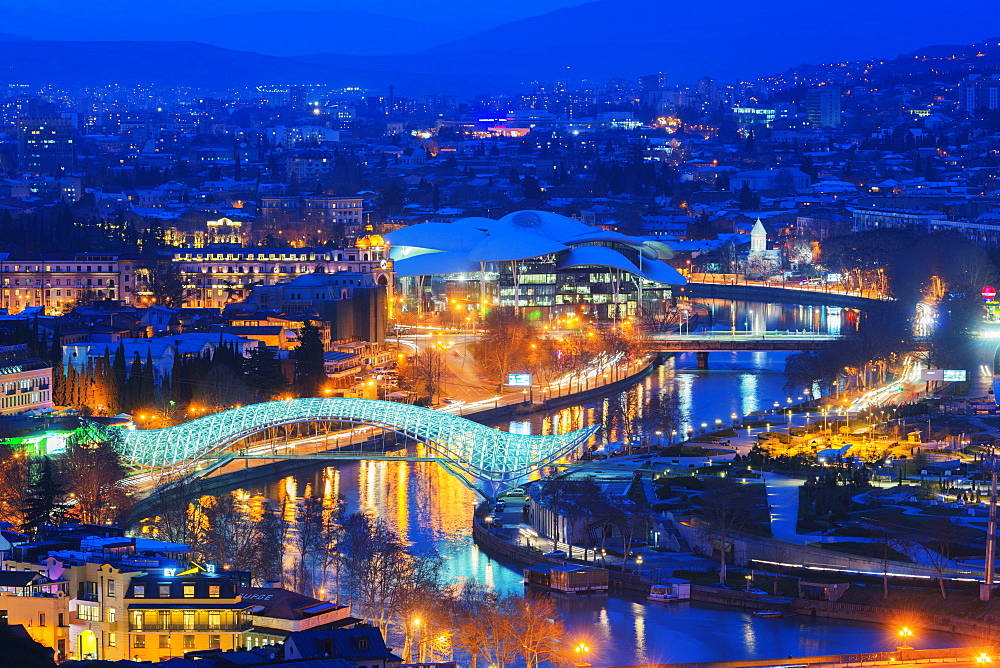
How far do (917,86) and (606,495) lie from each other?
98.2m

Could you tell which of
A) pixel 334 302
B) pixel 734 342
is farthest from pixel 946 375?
pixel 334 302

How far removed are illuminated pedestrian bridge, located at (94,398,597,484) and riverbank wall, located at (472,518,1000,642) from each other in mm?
3332

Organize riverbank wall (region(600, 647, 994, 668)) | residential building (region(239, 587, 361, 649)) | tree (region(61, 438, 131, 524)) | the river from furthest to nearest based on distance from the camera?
tree (region(61, 438, 131, 524))
the river
riverbank wall (region(600, 647, 994, 668))
residential building (region(239, 587, 361, 649))

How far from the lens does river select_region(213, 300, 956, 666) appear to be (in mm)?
20312

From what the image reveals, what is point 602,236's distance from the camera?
168ft

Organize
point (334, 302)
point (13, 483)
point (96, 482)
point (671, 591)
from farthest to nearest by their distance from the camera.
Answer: point (334, 302) → point (96, 482) → point (13, 483) → point (671, 591)

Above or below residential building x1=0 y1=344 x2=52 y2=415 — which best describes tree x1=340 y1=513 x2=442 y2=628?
below

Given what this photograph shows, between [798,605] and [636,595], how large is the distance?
4.73ft

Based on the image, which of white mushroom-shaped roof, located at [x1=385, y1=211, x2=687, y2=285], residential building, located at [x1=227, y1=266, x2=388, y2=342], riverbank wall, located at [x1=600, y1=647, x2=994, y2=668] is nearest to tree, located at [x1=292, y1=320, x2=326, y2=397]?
residential building, located at [x1=227, y1=266, x2=388, y2=342]

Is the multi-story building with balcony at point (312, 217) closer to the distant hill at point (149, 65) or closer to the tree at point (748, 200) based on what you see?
the tree at point (748, 200)

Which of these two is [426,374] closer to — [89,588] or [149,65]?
[89,588]

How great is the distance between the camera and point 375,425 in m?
28.7

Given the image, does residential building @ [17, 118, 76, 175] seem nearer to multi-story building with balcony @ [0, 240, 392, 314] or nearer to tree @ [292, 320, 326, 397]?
multi-story building with balcony @ [0, 240, 392, 314]

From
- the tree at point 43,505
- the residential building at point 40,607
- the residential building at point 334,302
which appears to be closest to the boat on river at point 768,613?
the tree at point 43,505
